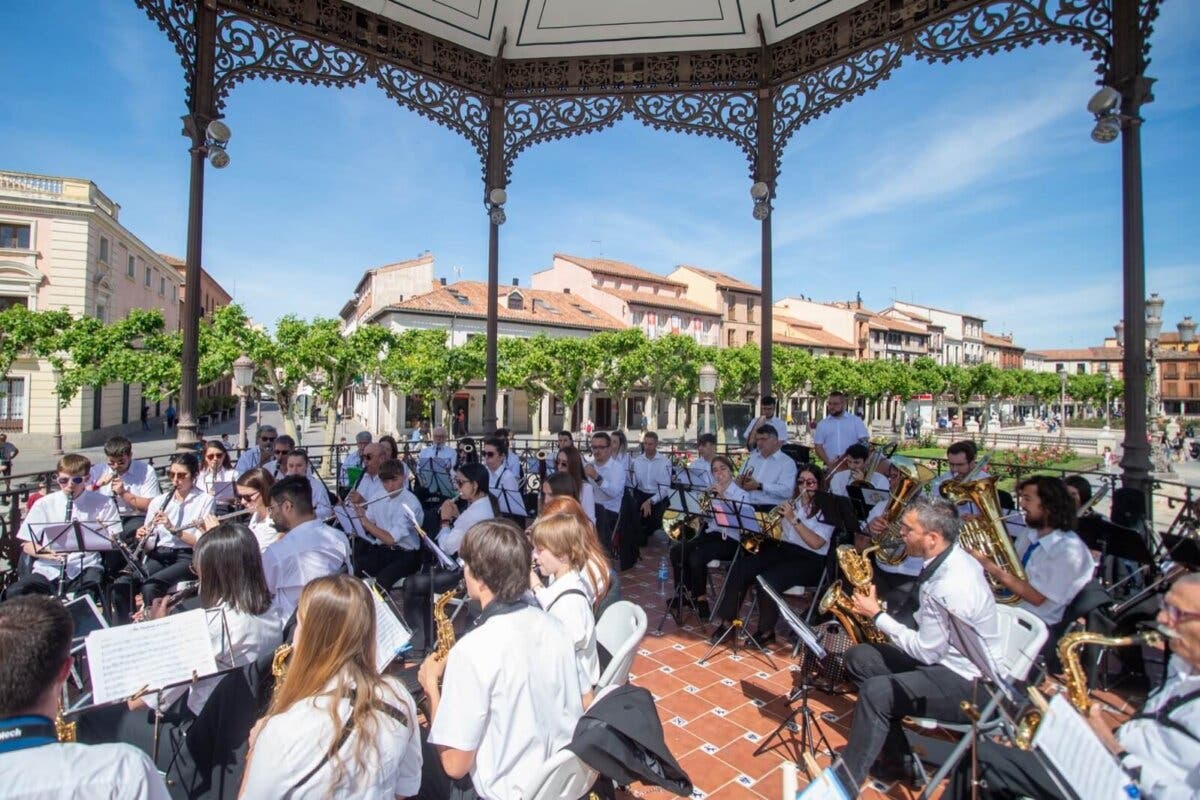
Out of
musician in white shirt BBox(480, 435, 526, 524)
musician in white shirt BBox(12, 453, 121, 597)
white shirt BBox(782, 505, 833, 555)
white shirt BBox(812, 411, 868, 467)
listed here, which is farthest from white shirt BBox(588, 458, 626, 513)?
musician in white shirt BBox(12, 453, 121, 597)

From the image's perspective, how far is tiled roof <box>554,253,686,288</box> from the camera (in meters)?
51.5

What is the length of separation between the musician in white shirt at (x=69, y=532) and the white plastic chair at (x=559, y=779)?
4.86 m

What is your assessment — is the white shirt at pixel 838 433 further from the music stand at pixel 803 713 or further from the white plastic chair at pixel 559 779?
the white plastic chair at pixel 559 779

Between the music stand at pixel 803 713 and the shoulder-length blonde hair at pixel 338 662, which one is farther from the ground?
the shoulder-length blonde hair at pixel 338 662

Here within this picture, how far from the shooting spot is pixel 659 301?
51.8 m

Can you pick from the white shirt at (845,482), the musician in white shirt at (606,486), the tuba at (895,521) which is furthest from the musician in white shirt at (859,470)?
the musician in white shirt at (606,486)

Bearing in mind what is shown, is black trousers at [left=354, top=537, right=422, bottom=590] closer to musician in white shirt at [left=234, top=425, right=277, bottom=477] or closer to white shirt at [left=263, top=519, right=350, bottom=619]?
white shirt at [left=263, top=519, right=350, bottom=619]

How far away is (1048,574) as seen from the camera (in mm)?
3996

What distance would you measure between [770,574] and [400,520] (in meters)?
3.29

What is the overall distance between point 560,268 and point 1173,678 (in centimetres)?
5313

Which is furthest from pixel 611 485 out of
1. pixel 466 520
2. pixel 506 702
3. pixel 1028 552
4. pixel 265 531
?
pixel 506 702

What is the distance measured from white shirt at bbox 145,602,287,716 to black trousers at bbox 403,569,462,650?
1924mm

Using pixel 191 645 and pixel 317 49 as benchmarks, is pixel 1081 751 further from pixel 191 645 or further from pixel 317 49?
pixel 317 49

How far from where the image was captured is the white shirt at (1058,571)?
12.9 ft
